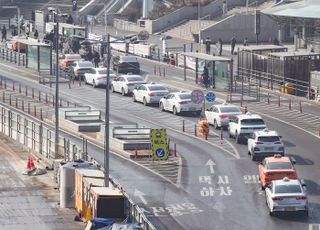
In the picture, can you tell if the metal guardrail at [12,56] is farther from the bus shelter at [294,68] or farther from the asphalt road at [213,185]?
the asphalt road at [213,185]

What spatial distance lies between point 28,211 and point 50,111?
27464 millimetres

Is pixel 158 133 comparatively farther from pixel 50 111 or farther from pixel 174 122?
pixel 50 111

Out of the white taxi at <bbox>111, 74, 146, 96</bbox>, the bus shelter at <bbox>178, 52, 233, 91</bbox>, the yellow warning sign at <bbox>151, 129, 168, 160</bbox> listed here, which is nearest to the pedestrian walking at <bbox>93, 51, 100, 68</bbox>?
the white taxi at <bbox>111, 74, 146, 96</bbox>

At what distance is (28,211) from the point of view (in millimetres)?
48156

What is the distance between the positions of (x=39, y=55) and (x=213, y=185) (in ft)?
143

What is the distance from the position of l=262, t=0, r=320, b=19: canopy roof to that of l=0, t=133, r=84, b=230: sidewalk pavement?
33712 mm

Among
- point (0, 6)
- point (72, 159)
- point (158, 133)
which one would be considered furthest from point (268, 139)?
point (0, 6)

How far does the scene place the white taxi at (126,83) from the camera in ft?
264

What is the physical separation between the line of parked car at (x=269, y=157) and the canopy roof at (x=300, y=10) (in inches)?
942

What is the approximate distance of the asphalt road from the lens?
4591 cm

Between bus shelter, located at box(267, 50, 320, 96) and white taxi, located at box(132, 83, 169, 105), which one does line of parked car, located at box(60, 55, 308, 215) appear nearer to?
white taxi, located at box(132, 83, 169, 105)

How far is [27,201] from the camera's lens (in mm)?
50188

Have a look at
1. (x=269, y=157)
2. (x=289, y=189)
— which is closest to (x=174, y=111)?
(x=269, y=157)

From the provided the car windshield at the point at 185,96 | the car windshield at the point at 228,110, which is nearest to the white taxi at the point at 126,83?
the car windshield at the point at 185,96
